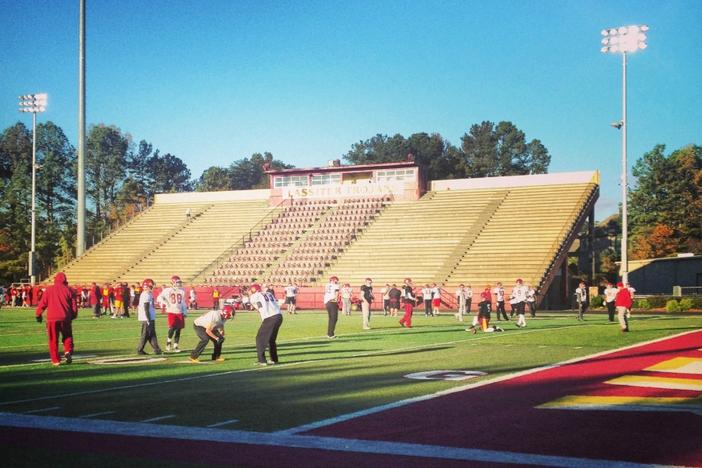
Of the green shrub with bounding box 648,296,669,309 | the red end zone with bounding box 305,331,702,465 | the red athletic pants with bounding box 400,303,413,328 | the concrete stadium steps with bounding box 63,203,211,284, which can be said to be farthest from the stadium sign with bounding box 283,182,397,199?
the red end zone with bounding box 305,331,702,465

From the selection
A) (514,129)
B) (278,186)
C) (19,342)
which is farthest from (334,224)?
(514,129)

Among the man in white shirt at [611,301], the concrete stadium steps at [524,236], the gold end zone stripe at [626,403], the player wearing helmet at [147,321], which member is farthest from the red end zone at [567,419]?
the concrete stadium steps at [524,236]

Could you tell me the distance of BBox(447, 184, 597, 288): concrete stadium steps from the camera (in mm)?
44062

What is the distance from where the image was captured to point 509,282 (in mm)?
42750

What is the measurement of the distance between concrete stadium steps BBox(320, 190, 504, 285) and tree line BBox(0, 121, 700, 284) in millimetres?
28008

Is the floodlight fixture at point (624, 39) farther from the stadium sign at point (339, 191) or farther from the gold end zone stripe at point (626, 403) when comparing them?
the gold end zone stripe at point (626, 403)

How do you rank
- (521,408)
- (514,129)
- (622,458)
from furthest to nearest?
(514,129)
(521,408)
(622,458)

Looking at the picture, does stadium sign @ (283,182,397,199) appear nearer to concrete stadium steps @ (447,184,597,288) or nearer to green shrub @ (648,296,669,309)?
concrete stadium steps @ (447,184,597,288)

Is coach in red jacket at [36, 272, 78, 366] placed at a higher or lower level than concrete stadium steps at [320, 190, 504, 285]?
lower

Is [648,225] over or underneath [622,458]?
over

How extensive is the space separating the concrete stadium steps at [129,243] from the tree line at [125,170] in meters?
11.2

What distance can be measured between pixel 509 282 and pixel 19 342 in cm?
2729

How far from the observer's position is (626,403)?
10.6 metres

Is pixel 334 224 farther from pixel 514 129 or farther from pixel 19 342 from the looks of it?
pixel 514 129
